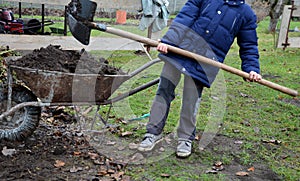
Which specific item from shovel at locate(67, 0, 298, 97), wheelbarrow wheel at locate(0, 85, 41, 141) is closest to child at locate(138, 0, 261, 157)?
shovel at locate(67, 0, 298, 97)

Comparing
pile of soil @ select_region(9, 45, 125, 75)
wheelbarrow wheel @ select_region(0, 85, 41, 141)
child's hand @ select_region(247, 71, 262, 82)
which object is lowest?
wheelbarrow wheel @ select_region(0, 85, 41, 141)

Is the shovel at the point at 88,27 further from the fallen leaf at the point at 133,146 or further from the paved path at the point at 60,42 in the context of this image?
the paved path at the point at 60,42

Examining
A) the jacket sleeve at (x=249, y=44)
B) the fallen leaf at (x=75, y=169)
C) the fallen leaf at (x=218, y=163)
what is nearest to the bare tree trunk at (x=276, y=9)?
the jacket sleeve at (x=249, y=44)

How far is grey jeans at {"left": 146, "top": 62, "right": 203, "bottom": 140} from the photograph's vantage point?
11.7ft

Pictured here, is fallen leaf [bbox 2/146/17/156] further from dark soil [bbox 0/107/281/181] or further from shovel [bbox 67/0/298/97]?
shovel [bbox 67/0/298/97]

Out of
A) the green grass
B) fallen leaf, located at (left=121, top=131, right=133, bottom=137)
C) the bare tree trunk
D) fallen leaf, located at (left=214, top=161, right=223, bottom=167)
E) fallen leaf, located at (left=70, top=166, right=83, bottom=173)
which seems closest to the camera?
fallen leaf, located at (left=70, top=166, right=83, bottom=173)

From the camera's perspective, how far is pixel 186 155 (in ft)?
12.0

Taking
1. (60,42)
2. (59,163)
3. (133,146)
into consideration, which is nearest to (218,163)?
(133,146)

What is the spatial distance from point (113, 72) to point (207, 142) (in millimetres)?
1336

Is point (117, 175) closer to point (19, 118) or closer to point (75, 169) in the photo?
point (75, 169)

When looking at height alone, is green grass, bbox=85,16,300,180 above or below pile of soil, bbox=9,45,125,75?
below

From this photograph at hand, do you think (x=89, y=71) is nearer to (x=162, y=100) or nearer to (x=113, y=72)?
(x=113, y=72)

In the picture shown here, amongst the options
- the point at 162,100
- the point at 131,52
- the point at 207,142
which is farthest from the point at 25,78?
the point at 131,52

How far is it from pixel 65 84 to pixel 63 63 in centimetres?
31
